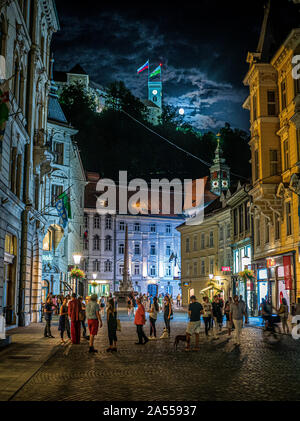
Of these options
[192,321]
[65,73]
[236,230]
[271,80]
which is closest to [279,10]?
[271,80]

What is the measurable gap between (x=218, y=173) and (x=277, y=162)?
6167cm

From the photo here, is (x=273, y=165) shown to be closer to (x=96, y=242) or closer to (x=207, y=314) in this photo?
(x=207, y=314)

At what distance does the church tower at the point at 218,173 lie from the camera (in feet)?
297

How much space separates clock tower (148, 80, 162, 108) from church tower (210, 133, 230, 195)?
80.8m

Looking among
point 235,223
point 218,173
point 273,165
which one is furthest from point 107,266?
point 273,165

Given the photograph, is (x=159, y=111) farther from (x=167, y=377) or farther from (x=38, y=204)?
(x=167, y=377)

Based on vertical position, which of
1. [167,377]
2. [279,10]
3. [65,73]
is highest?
[65,73]

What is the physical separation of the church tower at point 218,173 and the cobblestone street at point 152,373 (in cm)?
7505

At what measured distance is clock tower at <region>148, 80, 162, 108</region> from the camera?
170 metres

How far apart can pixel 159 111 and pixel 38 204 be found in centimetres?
13277

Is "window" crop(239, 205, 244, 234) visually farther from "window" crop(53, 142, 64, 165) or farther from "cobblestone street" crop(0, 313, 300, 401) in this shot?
"cobblestone street" crop(0, 313, 300, 401)

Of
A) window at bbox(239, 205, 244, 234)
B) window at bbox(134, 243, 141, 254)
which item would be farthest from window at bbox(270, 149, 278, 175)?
window at bbox(134, 243, 141, 254)
